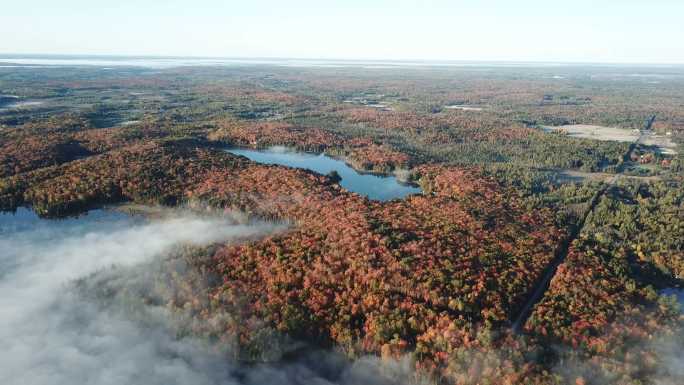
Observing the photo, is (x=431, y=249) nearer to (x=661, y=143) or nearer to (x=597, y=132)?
(x=661, y=143)

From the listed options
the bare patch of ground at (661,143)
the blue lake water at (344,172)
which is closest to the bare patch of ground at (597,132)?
the bare patch of ground at (661,143)

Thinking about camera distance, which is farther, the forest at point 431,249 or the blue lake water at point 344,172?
the blue lake water at point 344,172

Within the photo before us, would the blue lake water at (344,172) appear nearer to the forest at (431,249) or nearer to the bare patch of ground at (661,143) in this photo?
the forest at (431,249)

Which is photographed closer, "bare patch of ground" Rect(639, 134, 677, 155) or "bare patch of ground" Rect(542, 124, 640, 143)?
"bare patch of ground" Rect(639, 134, 677, 155)

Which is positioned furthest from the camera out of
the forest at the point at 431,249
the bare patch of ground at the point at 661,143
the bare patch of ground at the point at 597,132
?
the bare patch of ground at the point at 597,132

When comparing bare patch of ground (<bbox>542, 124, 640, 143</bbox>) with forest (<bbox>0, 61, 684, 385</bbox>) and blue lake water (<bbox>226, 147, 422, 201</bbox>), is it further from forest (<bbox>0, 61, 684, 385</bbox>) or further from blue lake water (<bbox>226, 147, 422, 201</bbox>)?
blue lake water (<bbox>226, 147, 422, 201</bbox>)

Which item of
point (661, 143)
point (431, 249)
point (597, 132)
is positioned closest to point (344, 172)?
point (431, 249)

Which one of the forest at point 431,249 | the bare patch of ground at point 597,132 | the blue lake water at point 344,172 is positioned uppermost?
the bare patch of ground at point 597,132

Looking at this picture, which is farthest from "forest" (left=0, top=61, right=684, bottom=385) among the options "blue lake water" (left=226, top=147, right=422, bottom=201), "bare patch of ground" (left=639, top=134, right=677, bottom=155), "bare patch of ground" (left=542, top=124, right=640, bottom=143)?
"bare patch of ground" (left=542, top=124, right=640, bottom=143)
